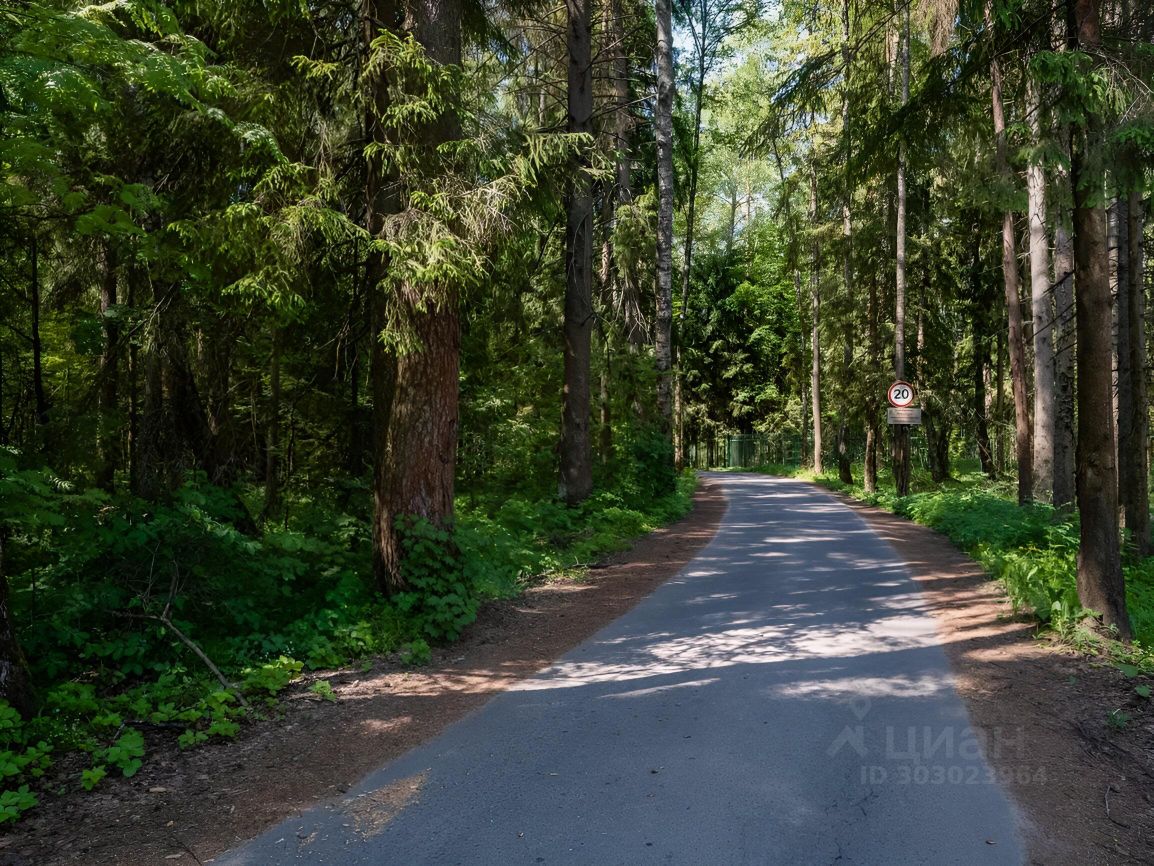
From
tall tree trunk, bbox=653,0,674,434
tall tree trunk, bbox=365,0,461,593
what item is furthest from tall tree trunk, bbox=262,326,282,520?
tall tree trunk, bbox=653,0,674,434

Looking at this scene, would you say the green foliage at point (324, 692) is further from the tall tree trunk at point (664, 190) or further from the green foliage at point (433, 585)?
the tall tree trunk at point (664, 190)

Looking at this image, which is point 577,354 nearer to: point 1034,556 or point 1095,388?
point 1034,556

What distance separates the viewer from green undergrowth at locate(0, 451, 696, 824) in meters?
4.88

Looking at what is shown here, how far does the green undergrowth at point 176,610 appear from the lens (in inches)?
192

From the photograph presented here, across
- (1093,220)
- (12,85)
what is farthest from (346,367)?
(1093,220)

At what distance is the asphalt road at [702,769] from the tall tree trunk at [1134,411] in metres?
6.56

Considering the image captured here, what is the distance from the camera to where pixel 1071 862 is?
3457 millimetres

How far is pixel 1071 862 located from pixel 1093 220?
19.4 feet

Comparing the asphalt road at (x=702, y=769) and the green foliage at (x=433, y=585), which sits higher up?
the green foliage at (x=433, y=585)

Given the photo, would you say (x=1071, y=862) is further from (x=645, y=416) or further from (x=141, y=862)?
(x=645, y=416)

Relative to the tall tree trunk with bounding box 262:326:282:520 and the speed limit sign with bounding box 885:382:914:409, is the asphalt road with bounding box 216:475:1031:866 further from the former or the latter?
the speed limit sign with bounding box 885:382:914:409

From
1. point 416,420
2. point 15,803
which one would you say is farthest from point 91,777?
point 416,420

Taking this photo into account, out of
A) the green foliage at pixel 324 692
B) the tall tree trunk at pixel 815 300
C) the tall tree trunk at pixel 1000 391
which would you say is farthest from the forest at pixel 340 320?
the tall tree trunk at pixel 1000 391

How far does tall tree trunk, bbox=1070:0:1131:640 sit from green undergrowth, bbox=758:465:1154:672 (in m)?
0.37
